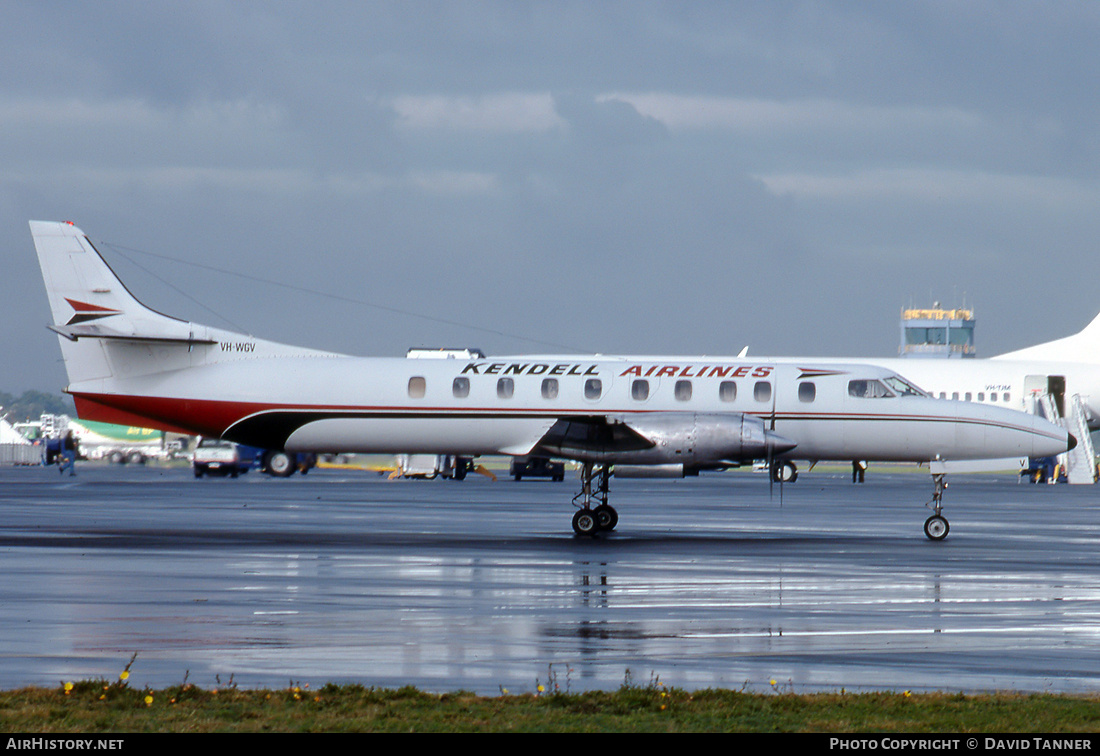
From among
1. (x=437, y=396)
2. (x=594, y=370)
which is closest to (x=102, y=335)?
(x=437, y=396)

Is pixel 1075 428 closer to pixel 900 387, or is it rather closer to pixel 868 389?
pixel 900 387

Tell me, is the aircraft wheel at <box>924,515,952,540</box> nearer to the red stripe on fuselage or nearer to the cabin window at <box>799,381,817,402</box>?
the cabin window at <box>799,381,817,402</box>

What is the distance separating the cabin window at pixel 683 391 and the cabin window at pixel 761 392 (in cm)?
125

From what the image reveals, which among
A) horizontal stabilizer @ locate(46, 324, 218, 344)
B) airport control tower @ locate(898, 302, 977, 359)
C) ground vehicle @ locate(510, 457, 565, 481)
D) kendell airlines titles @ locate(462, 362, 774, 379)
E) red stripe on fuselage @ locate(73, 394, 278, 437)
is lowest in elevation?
ground vehicle @ locate(510, 457, 565, 481)

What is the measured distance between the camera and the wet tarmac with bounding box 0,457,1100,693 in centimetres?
999

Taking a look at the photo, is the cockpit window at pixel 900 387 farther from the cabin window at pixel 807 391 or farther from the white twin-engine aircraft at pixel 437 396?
the cabin window at pixel 807 391

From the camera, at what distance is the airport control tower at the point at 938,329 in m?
137

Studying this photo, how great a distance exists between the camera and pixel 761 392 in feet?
82.3

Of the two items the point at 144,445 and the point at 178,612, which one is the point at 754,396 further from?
the point at 144,445

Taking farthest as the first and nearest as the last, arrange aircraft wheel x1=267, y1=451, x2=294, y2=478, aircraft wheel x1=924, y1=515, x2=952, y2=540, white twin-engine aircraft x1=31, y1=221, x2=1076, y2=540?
aircraft wheel x1=267, y1=451, x2=294, y2=478, white twin-engine aircraft x1=31, y1=221, x2=1076, y2=540, aircraft wheel x1=924, y1=515, x2=952, y2=540

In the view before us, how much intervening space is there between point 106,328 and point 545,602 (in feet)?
45.8

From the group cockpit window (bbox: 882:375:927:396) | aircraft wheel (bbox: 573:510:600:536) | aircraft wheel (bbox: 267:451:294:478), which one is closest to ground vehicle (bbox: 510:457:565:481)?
aircraft wheel (bbox: 267:451:294:478)

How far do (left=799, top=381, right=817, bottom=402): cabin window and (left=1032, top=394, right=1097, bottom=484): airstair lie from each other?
3173 cm
